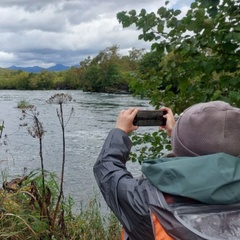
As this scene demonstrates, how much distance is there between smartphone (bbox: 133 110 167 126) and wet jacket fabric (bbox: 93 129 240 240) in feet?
0.99

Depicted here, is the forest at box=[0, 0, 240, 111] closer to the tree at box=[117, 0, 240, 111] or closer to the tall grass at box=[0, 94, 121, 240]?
the tree at box=[117, 0, 240, 111]

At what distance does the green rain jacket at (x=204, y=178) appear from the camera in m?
1.29

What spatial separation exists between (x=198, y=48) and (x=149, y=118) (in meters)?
2.13

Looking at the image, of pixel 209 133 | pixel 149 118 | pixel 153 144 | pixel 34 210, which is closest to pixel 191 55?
pixel 153 144

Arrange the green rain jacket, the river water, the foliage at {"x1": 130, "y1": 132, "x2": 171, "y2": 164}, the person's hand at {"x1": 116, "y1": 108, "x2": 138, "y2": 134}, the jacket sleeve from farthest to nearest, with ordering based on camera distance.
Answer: the river water
the foliage at {"x1": 130, "y1": 132, "x2": 171, "y2": 164}
the person's hand at {"x1": 116, "y1": 108, "x2": 138, "y2": 134}
the jacket sleeve
the green rain jacket

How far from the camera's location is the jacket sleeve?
4.59 ft

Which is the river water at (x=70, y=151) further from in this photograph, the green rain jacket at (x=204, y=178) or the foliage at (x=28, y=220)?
the green rain jacket at (x=204, y=178)

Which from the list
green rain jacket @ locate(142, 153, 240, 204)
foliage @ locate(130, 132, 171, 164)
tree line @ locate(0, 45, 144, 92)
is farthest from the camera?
tree line @ locate(0, 45, 144, 92)

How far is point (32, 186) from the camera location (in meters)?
3.85

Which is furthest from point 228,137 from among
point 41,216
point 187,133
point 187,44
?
point 41,216

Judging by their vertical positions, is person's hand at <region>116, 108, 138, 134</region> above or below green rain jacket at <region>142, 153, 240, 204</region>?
above

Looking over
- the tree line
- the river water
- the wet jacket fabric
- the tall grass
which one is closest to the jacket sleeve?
the wet jacket fabric

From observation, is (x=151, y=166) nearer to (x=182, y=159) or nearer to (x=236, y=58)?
(x=182, y=159)

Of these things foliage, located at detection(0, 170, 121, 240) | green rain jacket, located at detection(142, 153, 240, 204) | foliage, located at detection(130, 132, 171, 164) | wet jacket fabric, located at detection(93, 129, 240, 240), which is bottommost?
foliage, located at detection(0, 170, 121, 240)
